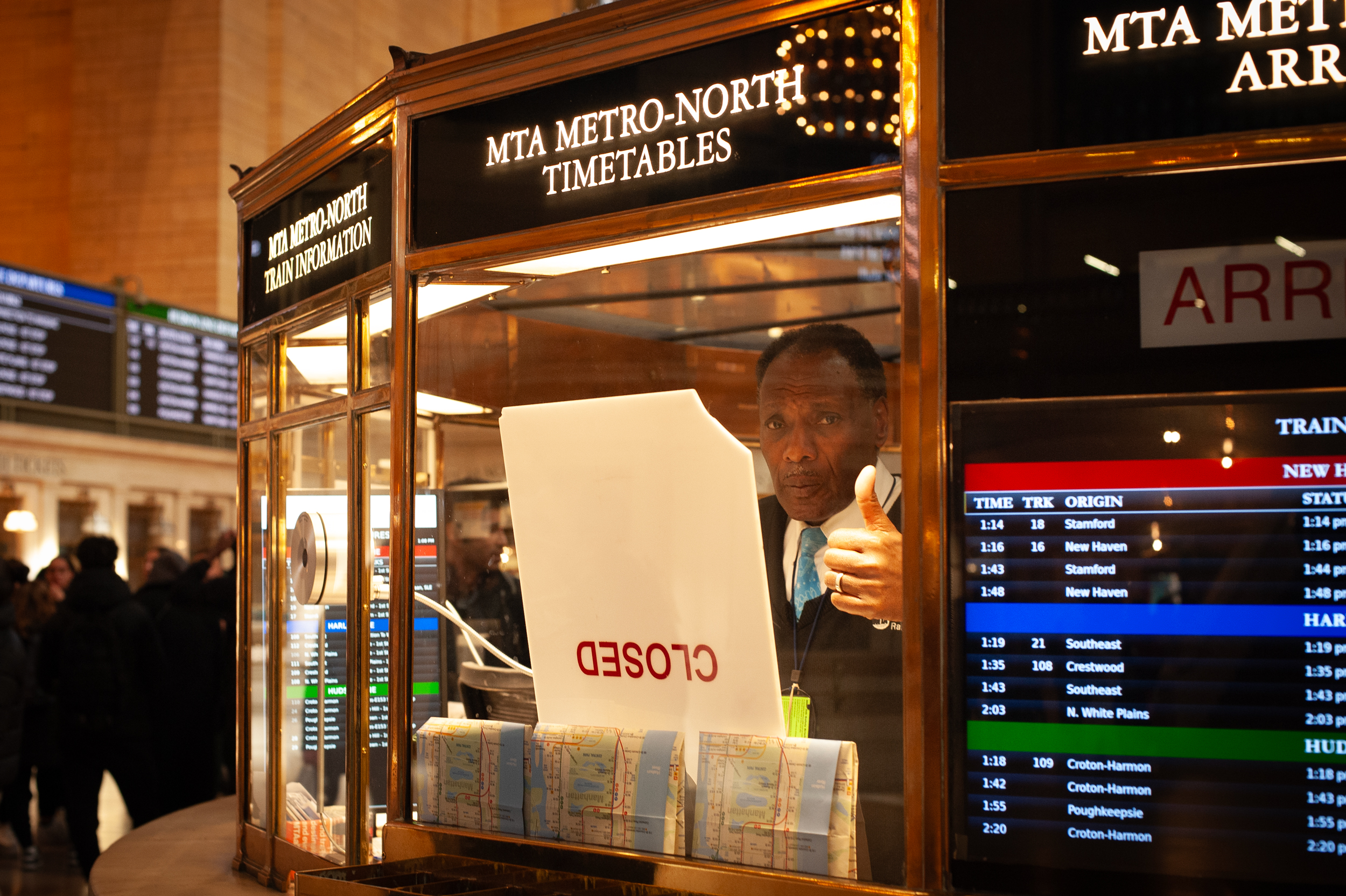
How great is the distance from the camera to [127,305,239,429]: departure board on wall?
1296cm

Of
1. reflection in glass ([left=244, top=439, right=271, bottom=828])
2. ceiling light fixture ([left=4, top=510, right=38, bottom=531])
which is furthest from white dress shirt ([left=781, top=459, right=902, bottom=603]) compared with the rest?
ceiling light fixture ([left=4, top=510, right=38, bottom=531])

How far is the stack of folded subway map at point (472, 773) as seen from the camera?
3357mm

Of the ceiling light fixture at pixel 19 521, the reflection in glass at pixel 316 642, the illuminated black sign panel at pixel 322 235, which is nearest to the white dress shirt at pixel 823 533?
the illuminated black sign panel at pixel 322 235

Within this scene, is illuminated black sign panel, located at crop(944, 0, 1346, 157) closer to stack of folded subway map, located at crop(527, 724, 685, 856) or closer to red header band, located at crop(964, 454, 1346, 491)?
red header band, located at crop(964, 454, 1346, 491)

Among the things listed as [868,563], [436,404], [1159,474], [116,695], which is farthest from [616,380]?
[116,695]

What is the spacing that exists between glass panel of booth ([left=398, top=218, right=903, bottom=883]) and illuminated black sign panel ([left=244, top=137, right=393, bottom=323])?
426 mm

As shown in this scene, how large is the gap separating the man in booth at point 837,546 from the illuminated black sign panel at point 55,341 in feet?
32.7

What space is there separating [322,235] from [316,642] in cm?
142

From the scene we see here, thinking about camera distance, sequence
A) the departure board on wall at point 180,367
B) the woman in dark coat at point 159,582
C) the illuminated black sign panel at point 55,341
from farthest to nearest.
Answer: the departure board on wall at point 180,367, the illuminated black sign panel at point 55,341, the woman in dark coat at point 159,582

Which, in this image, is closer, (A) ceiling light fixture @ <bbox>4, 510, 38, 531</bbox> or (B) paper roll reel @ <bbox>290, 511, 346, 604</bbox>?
(B) paper roll reel @ <bbox>290, 511, 346, 604</bbox>

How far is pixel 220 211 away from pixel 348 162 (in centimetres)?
1121

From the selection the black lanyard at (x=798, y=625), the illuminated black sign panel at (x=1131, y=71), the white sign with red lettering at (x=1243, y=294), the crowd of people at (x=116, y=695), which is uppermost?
the illuminated black sign panel at (x=1131, y=71)

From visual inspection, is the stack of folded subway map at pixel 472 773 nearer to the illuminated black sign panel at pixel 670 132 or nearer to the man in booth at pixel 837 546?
the man in booth at pixel 837 546

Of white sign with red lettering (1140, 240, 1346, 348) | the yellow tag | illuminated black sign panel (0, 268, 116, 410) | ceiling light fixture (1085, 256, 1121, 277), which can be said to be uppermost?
illuminated black sign panel (0, 268, 116, 410)
